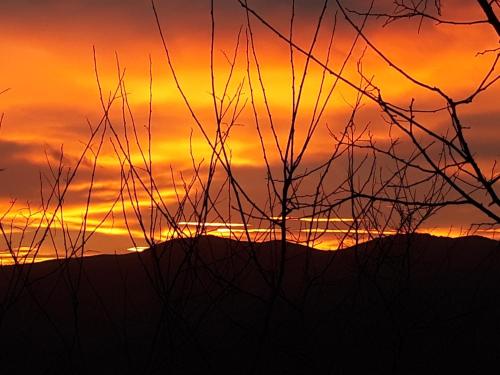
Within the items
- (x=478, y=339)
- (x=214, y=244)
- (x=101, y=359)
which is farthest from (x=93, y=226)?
(x=214, y=244)

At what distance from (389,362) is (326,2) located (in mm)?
4814

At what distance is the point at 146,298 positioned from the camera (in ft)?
32.6

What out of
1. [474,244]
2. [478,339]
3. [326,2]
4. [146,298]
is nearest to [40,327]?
[146,298]

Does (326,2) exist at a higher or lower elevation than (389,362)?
higher

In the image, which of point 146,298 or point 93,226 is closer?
point 93,226

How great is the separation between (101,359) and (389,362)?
2.81 meters

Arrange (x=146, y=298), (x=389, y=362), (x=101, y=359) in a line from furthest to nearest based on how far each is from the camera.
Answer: (x=146, y=298) < (x=101, y=359) < (x=389, y=362)

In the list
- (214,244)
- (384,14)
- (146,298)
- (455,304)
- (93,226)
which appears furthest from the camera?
(214,244)

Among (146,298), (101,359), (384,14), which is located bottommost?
(101,359)

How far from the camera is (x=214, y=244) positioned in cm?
1113

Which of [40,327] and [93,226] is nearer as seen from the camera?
[93,226]

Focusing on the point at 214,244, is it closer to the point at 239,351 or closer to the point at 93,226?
the point at 239,351

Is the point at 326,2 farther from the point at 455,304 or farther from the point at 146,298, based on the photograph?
the point at 146,298

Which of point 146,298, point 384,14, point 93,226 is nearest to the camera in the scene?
point 384,14
